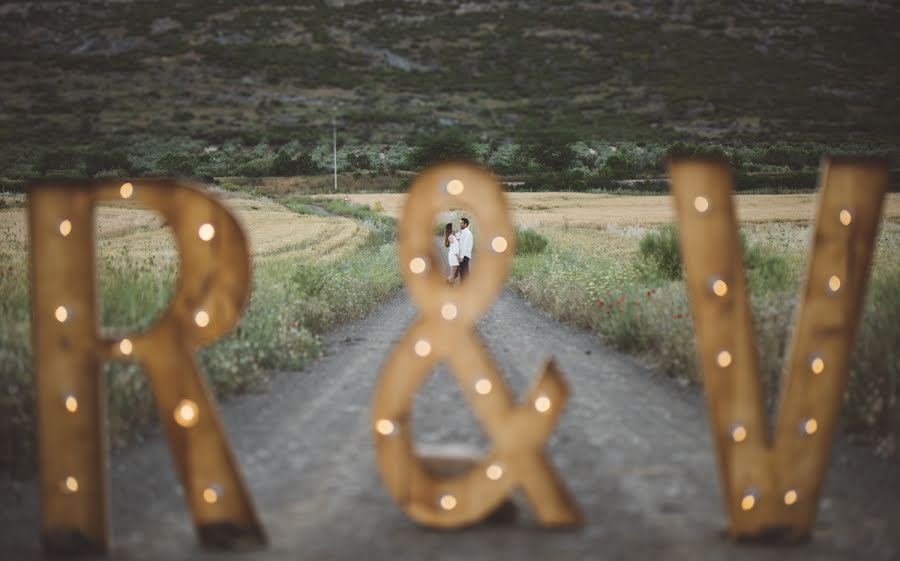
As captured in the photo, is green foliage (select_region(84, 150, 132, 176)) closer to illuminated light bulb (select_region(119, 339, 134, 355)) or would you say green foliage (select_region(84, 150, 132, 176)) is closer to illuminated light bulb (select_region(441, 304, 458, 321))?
illuminated light bulb (select_region(119, 339, 134, 355))

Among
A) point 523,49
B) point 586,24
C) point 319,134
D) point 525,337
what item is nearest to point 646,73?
point 523,49

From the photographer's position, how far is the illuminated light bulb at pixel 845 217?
3831 millimetres

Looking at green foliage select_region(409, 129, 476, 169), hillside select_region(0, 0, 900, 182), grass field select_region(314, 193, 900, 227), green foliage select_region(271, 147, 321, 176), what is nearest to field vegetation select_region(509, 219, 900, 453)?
grass field select_region(314, 193, 900, 227)

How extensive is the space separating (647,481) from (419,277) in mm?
2300

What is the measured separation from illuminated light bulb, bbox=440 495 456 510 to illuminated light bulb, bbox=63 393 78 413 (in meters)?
2.08

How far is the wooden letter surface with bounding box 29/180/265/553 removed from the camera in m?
3.78

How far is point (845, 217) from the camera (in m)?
3.84

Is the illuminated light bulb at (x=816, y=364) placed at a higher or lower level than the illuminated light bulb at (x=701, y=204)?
lower

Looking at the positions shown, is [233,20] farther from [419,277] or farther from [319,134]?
[419,277]

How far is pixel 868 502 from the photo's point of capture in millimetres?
4438

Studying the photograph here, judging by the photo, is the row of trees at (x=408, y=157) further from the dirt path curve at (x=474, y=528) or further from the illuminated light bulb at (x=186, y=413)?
the illuminated light bulb at (x=186, y=413)

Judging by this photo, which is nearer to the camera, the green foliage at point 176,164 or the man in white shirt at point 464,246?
the man in white shirt at point 464,246

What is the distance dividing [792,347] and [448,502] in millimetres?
2110

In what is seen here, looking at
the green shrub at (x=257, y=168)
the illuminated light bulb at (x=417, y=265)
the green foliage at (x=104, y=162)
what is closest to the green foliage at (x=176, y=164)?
the green foliage at (x=104, y=162)
